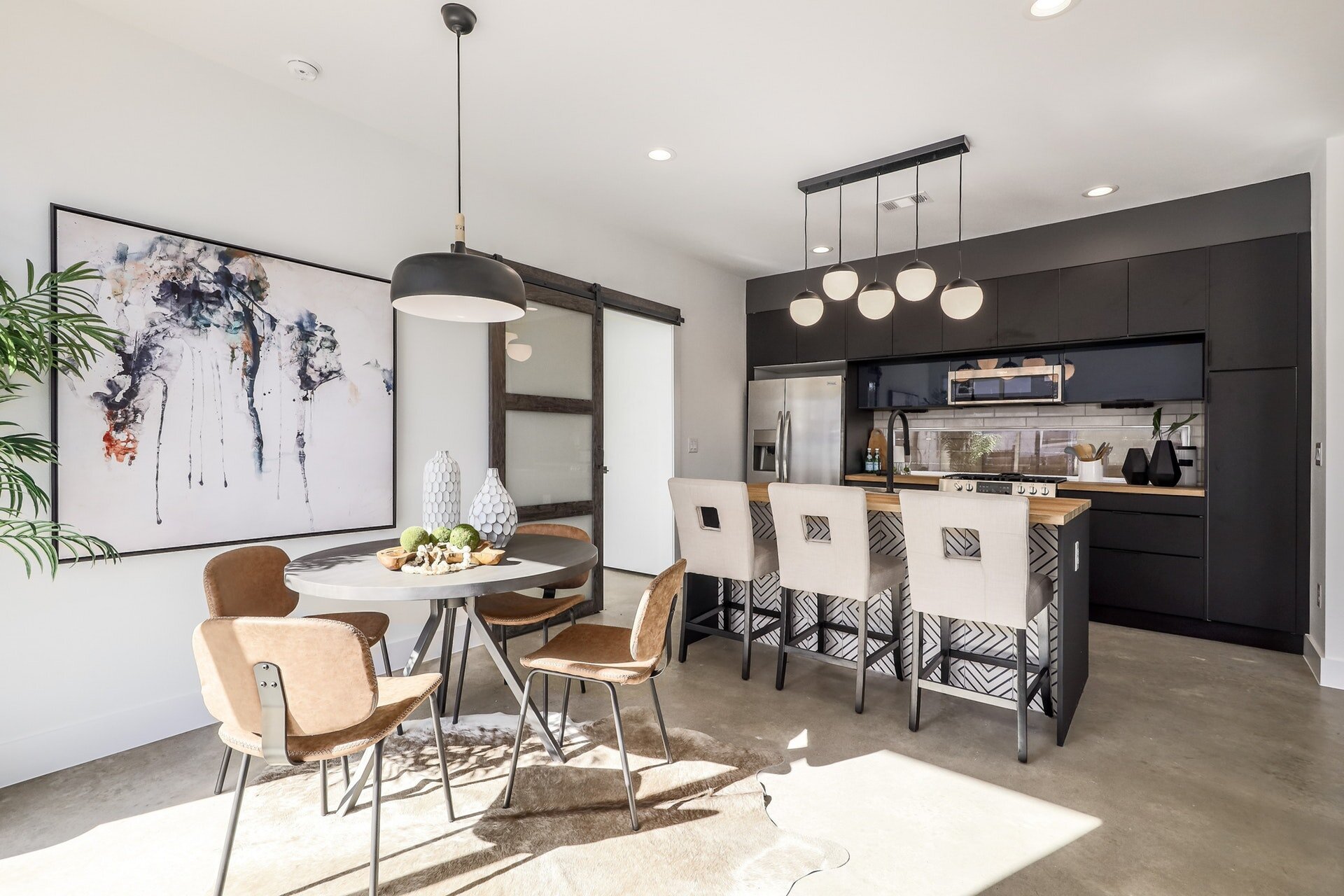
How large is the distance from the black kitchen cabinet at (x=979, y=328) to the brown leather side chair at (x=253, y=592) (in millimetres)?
4185

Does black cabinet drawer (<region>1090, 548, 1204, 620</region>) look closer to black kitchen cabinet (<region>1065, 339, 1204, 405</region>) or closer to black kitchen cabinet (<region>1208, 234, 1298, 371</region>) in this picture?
black kitchen cabinet (<region>1065, 339, 1204, 405</region>)

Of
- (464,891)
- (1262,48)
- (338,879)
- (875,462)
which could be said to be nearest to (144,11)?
(338,879)

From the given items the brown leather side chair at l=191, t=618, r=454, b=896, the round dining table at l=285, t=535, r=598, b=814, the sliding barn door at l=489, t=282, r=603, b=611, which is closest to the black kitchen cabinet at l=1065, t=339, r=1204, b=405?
the sliding barn door at l=489, t=282, r=603, b=611

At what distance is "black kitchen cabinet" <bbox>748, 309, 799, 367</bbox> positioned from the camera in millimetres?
5609

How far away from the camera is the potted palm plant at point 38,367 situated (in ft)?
6.37

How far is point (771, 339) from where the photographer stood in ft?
18.8

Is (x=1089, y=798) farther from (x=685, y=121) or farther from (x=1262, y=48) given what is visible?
(x=685, y=121)

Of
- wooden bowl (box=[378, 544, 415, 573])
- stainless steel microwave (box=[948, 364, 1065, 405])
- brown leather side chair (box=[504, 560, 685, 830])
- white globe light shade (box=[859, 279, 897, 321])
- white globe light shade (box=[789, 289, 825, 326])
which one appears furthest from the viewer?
stainless steel microwave (box=[948, 364, 1065, 405])

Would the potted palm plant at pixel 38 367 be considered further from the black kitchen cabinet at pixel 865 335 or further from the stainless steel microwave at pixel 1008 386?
the stainless steel microwave at pixel 1008 386

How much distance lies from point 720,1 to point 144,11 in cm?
207

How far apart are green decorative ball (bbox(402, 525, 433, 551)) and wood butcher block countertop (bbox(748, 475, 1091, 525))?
1.53 meters

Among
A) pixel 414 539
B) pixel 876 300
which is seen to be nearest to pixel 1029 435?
pixel 876 300

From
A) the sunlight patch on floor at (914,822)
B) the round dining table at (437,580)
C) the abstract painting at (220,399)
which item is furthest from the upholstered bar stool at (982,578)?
the abstract painting at (220,399)

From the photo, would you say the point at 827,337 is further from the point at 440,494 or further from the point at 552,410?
the point at 440,494
